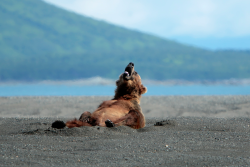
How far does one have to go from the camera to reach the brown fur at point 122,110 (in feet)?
22.9

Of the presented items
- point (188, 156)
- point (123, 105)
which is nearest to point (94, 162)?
point (188, 156)

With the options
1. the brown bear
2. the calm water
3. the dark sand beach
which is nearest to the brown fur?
the brown bear

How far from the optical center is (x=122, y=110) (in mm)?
7355

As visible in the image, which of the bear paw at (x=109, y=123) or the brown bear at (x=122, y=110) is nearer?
the bear paw at (x=109, y=123)

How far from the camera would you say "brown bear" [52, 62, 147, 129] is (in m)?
6.96

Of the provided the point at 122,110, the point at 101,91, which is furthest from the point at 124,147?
the point at 101,91

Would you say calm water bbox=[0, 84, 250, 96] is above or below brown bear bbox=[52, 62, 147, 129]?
above

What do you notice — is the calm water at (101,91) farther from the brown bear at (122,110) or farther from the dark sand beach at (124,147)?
the dark sand beach at (124,147)

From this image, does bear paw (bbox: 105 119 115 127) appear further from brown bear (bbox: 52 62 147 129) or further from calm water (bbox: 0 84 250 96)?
calm water (bbox: 0 84 250 96)

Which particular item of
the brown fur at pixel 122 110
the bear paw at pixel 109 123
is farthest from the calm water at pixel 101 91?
the bear paw at pixel 109 123

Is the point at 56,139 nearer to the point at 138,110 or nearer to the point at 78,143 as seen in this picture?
the point at 78,143

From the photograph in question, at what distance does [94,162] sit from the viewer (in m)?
4.44

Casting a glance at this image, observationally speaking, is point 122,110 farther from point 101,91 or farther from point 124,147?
point 101,91

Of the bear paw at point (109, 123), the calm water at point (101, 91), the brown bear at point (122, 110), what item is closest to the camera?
the bear paw at point (109, 123)
